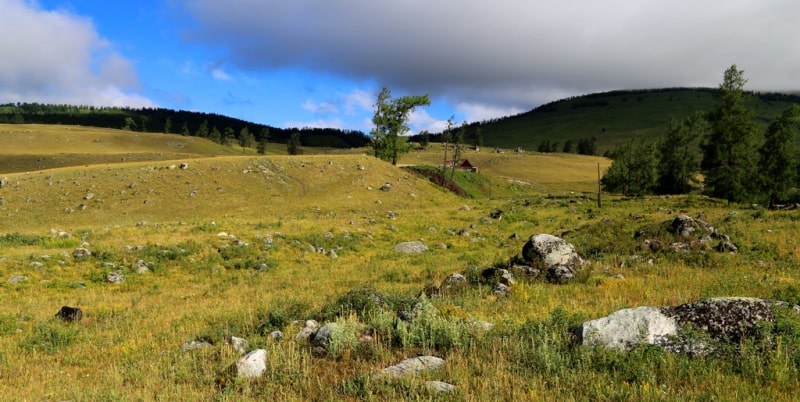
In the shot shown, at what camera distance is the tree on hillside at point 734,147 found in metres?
45.9

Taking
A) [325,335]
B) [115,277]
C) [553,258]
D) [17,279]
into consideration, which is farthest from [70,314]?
[553,258]

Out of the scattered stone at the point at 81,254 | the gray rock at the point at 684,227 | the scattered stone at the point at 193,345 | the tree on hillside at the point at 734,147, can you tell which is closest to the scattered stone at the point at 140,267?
the scattered stone at the point at 81,254

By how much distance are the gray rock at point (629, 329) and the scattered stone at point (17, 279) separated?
886 inches

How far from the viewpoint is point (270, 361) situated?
25.6ft

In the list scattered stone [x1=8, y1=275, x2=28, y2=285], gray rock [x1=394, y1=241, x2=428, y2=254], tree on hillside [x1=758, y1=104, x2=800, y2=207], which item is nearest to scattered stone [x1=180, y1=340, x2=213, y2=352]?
scattered stone [x1=8, y1=275, x2=28, y2=285]

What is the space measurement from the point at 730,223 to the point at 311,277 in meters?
22.8

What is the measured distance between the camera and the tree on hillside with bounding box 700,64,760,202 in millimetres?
45906

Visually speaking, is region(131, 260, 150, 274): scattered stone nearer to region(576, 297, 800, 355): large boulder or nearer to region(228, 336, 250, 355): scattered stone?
region(228, 336, 250, 355): scattered stone

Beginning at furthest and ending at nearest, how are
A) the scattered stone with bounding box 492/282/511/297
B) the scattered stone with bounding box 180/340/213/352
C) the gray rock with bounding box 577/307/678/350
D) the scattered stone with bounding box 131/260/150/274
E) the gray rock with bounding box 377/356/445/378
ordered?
the scattered stone with bounding box 131/260/150/274, the scattered stone with bounding box 492/282/511/297, the scattered stone with bounding box 180/340/213/352, the gray rock with bounding box 577/307/678/350, the gray rock with bounding box 377/356/445/378

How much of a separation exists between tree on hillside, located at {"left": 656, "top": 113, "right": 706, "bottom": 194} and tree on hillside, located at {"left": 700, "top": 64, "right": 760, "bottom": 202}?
21088 mm

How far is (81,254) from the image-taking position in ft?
72.7

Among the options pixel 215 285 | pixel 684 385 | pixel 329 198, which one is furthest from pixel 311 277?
pixel 329 198

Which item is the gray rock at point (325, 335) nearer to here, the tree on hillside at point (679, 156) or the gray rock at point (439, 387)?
the gray rock at point (439, 387)

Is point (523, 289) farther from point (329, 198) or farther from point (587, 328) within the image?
point (329, 198)
